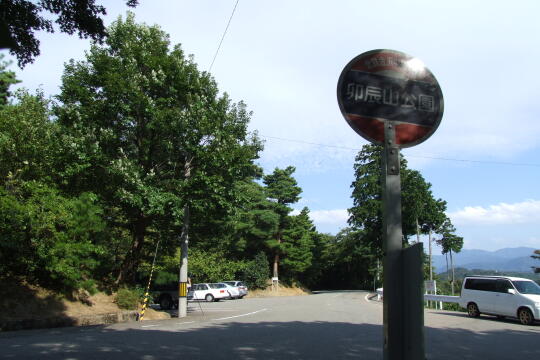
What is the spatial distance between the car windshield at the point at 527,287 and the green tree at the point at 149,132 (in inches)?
457

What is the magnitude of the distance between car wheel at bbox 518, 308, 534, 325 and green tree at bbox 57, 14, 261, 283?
1163cm

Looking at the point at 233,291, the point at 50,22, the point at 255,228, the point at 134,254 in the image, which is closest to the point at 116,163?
the point at 134,254

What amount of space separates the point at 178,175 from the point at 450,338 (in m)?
12.5

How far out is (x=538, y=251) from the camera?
25.2 m

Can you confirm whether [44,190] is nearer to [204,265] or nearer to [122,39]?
[122,39]

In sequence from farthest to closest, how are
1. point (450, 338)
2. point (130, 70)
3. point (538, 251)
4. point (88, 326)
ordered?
point (538, 251) → point (130, 70) → point (88, 326) → point (450, 338)

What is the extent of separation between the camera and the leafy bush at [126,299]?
17.4 meters

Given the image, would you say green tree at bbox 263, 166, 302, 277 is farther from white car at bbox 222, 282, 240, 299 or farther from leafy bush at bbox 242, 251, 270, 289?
white car at bbox 222, 282, 240, 299

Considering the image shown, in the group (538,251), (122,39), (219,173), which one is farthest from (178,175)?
(538,251)

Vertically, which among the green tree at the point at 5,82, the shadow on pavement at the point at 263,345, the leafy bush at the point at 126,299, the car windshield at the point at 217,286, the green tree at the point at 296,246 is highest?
the green tree at the point at 5,82

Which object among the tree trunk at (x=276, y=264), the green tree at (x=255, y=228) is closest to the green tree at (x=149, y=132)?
the green tree at (x=255, y=228)

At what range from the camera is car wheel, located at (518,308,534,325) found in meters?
15.6

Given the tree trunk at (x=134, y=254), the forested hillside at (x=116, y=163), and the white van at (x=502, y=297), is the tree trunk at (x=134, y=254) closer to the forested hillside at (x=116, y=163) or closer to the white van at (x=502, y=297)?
the forested hillside at (x=116, y=163)

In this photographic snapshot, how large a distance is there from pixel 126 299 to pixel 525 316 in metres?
15.1
